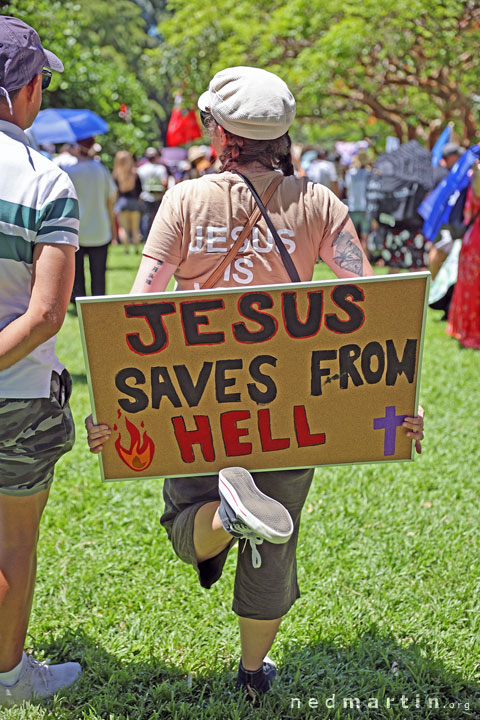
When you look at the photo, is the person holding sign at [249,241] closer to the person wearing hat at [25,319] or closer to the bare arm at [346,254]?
the bare arm at [346,254]

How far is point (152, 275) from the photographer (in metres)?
2.26

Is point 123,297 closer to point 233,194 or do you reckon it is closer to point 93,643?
point 233,194

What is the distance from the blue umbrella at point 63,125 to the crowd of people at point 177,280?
7050 mm

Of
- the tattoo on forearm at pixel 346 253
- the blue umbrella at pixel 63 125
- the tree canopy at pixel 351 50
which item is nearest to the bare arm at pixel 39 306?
the tattoo on forearm at pixel 346 253

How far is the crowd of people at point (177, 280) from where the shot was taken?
209 centimetres

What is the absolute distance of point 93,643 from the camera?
9.53ft

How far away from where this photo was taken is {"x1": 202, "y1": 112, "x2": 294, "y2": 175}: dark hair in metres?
2.29

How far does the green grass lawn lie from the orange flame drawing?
0.87 meters

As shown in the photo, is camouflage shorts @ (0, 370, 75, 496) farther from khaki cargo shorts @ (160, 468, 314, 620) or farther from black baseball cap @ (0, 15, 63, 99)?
black baseball cap @ (0, 15, 63, 99)

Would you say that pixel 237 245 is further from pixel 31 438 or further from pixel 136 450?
pixel 31 438

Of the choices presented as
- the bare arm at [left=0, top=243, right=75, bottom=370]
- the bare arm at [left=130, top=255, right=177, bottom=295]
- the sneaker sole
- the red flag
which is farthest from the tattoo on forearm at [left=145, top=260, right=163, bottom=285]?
the red flag

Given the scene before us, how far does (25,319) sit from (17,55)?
72cm

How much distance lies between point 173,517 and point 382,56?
49.5 ft

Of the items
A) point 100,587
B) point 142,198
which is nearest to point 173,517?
point 100,587
